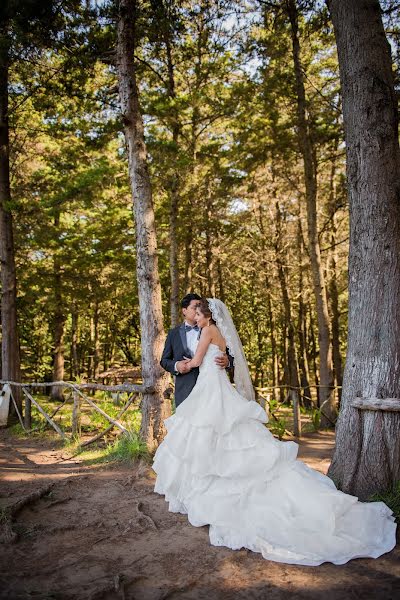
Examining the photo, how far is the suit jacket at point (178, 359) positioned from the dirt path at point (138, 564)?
50.9 inches

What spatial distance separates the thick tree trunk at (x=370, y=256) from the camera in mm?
4457

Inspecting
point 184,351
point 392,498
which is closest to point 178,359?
point 184,351

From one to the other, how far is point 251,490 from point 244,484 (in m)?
0.09

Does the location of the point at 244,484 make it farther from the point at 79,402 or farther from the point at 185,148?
the point at 185,148

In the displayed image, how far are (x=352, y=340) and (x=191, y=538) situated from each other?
2739 millimetres

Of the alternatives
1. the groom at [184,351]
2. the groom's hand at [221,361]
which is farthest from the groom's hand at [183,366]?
the groom's hand at [221,361]

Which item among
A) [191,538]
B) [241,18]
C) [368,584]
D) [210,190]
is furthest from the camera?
[210,190]

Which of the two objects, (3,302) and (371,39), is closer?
(371,39)

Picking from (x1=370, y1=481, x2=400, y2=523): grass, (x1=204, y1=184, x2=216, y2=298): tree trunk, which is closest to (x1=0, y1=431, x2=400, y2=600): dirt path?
(x1=370, y1=481, x2=400, y2=523): grass

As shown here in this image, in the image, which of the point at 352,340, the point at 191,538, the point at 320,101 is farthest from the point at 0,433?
the point at 320,101

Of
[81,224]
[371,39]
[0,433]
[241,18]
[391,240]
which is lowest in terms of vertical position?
[0,433]

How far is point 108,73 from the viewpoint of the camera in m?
10.5

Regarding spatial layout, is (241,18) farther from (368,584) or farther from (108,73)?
(368,584)

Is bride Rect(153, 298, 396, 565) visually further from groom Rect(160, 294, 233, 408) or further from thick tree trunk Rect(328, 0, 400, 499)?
thick tree trunk Rect(328, 0, 400, 499)
